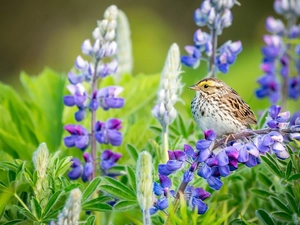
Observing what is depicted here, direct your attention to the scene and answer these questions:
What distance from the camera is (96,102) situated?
3027mm

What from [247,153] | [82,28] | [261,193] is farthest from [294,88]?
[82,28]

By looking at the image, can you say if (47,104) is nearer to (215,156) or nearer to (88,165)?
A: (88,165)

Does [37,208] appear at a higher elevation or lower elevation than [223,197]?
lower

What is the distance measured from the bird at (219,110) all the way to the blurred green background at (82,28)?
476cm

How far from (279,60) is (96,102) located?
4.08 ft

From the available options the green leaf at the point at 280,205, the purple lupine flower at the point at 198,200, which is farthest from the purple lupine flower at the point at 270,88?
the purple lupine flower at the point at 198,200

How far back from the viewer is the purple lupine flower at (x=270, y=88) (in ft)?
12.5

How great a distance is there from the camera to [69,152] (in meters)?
3.32

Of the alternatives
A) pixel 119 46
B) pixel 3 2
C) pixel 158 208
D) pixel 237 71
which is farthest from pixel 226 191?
pixel 3 2

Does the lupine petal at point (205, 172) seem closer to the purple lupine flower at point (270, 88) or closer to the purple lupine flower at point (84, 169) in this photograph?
the purple lupine flower at point (84, 169)

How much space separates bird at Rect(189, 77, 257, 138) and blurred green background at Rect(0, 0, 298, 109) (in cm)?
476

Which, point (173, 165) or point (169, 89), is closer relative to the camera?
point (173, 165)

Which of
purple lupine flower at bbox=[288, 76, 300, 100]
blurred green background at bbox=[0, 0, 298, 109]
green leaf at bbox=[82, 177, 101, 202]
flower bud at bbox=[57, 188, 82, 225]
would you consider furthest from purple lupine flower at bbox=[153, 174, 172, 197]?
blurred green background at bbox=[0, 0, 298, 109]

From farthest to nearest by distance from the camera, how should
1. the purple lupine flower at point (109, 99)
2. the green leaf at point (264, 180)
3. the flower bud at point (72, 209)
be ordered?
the purple lupine flower at point (109, 99) → the green leaf at point (264, 180) → the flower bud at point (72, 209)
